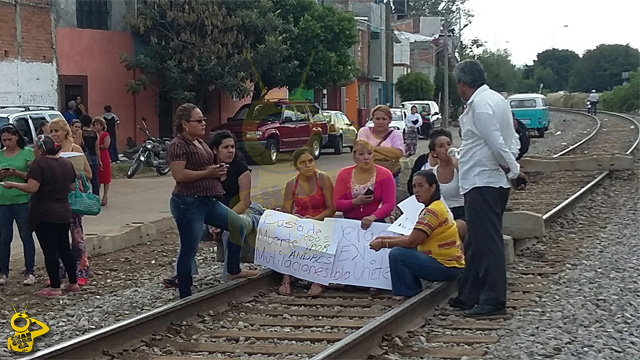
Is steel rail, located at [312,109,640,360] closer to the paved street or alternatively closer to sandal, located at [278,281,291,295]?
sandal, located at [278,281,291,295]

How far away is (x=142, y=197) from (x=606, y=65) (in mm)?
100860

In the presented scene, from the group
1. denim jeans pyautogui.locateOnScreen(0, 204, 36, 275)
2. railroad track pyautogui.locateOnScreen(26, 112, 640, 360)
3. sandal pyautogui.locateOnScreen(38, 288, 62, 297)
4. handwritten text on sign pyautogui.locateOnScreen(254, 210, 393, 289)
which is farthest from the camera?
denim jeans pyautogui.locateOnScreen(0, 204, 36, 275)

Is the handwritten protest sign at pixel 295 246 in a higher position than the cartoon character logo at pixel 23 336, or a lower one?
higher

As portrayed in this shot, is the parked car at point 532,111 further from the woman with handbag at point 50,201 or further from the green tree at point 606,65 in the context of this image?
the green tree at point 606,65

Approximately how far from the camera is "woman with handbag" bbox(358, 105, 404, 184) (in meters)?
9.96

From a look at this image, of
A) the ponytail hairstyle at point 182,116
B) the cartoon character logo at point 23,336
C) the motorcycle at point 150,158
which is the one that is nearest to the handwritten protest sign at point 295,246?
the ponytail hairstyle at point 182,116

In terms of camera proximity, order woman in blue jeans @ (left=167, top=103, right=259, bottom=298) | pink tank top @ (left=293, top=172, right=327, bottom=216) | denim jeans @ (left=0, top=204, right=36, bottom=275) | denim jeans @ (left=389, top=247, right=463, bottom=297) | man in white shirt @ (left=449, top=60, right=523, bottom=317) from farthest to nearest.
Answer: denim jeans @ (left=0, top=204, right=36, bottom=275) < pink tank top @ (left=293, top=172, right=327, bottom=216) < denim jeans @ (left=389, top=247, right=463, bottom=297) < woman in blue jeans @ (left=167, top=103, right=259, bottom=298) < man in white shirt @ (left=449, top=60, right=523, bottom=317)

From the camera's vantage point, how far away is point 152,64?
27344 millimetres

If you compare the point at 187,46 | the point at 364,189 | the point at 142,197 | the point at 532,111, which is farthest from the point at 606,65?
the point at 364,189

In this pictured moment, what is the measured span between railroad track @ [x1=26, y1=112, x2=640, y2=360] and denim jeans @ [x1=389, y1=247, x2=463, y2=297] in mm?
134

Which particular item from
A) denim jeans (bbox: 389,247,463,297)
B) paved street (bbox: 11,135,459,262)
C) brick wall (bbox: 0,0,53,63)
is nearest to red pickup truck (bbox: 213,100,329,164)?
paved street (bbox: 11,135,459,262)

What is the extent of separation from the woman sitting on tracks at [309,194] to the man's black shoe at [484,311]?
6.75 ft

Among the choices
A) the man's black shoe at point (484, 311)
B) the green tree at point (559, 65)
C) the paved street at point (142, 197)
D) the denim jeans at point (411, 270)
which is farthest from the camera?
the green tree at point (559, 65)

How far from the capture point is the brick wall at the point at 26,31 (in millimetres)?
22844
